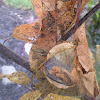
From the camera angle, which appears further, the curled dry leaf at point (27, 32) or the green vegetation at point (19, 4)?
the green vegetation at point (19, 4)

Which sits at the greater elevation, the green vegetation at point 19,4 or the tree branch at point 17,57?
the green vegetation at point 19,4

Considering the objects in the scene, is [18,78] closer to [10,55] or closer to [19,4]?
[10,55]

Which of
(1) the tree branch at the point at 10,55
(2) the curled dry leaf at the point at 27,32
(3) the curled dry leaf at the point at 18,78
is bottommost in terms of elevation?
(3) the curled dry leaf at the point at 18,78

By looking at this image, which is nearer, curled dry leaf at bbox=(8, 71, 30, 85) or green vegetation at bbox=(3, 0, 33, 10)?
curled dry leaf at bbox=(8, 71, 30, 85)

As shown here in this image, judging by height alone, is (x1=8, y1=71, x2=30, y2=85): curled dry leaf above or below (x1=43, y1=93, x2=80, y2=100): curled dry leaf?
above

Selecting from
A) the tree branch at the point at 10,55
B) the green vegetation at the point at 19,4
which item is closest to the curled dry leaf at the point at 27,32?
the tree branch at the point at 10,55

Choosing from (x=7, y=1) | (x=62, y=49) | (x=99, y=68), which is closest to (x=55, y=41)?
(x=62, y=49)

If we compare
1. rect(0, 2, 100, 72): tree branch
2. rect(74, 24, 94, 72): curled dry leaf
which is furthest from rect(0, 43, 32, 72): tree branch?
rect(74, 24, 94, 72): curled dry leaf

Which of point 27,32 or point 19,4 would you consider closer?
point 27,32

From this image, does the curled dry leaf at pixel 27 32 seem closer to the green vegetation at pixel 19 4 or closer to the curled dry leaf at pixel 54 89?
the curled dry leaf at pixel 54 89

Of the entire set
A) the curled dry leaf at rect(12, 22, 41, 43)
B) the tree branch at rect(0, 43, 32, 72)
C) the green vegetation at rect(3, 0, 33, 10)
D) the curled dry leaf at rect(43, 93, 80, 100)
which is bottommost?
the curled dry leaf at rect(43, 93, 80, 100)

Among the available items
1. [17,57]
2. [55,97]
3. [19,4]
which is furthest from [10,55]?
[19,4]

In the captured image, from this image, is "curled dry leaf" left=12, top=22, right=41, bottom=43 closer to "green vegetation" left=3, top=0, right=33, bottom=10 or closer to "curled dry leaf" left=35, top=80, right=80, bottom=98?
"curled dry leaf" left=35, top=80, right=80, bottom=98
